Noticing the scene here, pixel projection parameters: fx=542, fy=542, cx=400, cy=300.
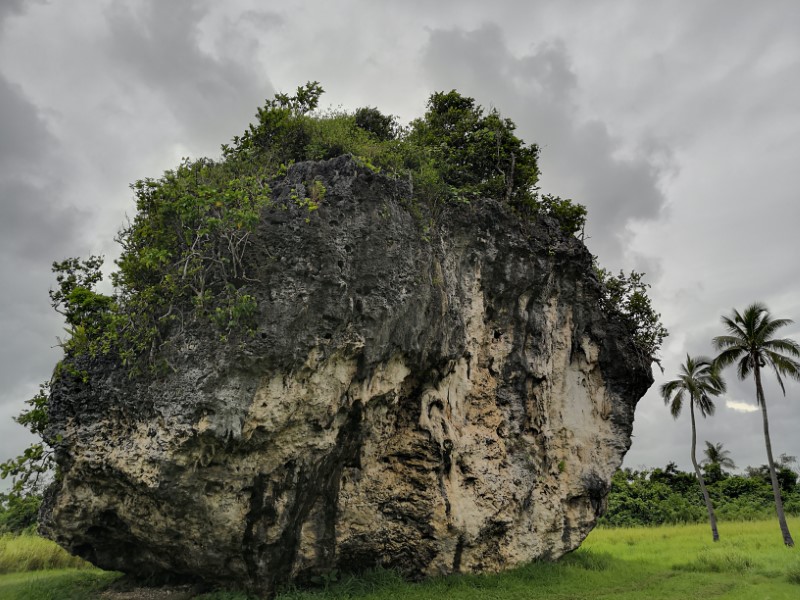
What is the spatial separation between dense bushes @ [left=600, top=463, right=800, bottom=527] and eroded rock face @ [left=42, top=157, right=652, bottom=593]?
24317mm

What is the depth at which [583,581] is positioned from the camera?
14.8m

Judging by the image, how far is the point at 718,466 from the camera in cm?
4334

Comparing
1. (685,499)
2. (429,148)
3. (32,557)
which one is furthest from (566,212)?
(685,499)

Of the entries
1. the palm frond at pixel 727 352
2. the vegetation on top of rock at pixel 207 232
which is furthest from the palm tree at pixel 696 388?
the vegetation on top of rock at pixel 207 232

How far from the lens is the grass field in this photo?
1206 centimetres

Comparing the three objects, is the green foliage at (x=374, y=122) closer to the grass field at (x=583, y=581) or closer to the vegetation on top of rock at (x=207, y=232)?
the vegetation on top of rock at (x=207, y=232)

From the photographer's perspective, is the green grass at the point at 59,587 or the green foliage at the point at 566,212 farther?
the green foliage at the point at 566,212

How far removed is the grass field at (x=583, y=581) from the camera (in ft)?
39.6

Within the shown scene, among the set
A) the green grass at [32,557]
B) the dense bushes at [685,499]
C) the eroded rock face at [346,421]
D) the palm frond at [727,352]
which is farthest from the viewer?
the dense bushes at [685,499]

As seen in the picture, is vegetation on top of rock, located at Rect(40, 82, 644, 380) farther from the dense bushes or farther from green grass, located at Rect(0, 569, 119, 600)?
the dense bushes

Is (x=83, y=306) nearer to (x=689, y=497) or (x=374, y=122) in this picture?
(x=374, y=122)

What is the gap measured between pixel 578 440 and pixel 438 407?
6.27 m

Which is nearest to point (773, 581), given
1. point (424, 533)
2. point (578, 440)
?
point (578, 440)

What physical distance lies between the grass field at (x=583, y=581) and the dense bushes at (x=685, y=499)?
14.5 m
